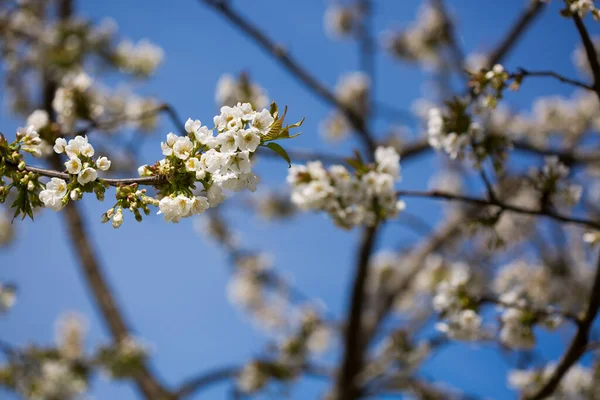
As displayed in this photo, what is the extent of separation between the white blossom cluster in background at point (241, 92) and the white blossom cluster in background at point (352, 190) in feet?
3.77

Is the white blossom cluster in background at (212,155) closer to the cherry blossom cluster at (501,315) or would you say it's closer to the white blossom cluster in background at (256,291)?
the cherry blossom cluster at (501,315)

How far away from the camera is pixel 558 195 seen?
244cm

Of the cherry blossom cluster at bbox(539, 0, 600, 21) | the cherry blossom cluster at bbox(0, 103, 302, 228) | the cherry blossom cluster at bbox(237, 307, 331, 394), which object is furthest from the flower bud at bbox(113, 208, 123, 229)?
the cherry blossom cluster at bbox(237, 307, 331, 394)

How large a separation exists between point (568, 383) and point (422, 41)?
4746 millimetres

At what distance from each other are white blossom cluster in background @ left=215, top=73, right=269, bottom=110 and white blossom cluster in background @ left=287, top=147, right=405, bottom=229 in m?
1.15

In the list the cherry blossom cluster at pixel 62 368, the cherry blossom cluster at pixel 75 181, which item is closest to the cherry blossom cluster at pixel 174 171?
the cherry blossom cluster at pixel 75 181

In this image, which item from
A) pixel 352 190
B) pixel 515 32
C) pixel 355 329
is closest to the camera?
pixel 352 190

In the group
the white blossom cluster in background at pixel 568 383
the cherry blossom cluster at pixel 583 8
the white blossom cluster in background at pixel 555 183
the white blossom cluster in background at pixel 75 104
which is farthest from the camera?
the white blossom cluster in background at pixel 568 383

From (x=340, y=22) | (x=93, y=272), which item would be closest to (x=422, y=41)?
(x=340, y=22)

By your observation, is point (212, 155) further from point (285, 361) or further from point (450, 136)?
point (285, 361)

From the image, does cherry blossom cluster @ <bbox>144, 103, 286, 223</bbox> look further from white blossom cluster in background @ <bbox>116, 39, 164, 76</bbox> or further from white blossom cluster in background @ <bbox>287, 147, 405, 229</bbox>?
white blossom cluster in background @ <bbox>116, 39, 164, 76</bbox>

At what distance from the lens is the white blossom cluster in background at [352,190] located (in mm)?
2342

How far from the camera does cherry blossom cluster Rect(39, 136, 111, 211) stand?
1455mm

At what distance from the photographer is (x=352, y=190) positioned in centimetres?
236
